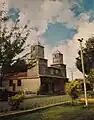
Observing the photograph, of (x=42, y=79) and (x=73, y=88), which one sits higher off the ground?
(x=42, y=79)

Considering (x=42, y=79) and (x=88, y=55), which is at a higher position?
(x=88, y=55)

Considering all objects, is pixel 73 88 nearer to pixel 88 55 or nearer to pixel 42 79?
pixel 88 55

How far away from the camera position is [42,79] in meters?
16.9

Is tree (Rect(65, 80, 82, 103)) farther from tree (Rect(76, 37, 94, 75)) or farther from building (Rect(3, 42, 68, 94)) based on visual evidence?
building (Rect(3, 42, 68, 94))

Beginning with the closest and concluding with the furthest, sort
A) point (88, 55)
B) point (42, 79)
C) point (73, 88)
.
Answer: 1. point (73, 88)
2. point (88, 55)
3. point (42, 79)

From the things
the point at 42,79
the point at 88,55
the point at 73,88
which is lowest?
the point at 73,88

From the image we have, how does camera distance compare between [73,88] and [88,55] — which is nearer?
[73,88]

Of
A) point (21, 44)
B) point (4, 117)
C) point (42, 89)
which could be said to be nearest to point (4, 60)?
point (21, 44)

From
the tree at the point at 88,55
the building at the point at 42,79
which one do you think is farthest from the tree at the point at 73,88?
the building at the point at 42,79

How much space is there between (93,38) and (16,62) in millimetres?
8860

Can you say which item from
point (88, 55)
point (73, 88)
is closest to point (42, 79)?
point (88, 55)

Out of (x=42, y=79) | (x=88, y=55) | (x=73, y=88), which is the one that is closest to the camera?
(x=73, y=88)

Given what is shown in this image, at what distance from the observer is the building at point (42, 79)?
16.4 m

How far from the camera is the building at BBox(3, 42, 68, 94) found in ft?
53.8
